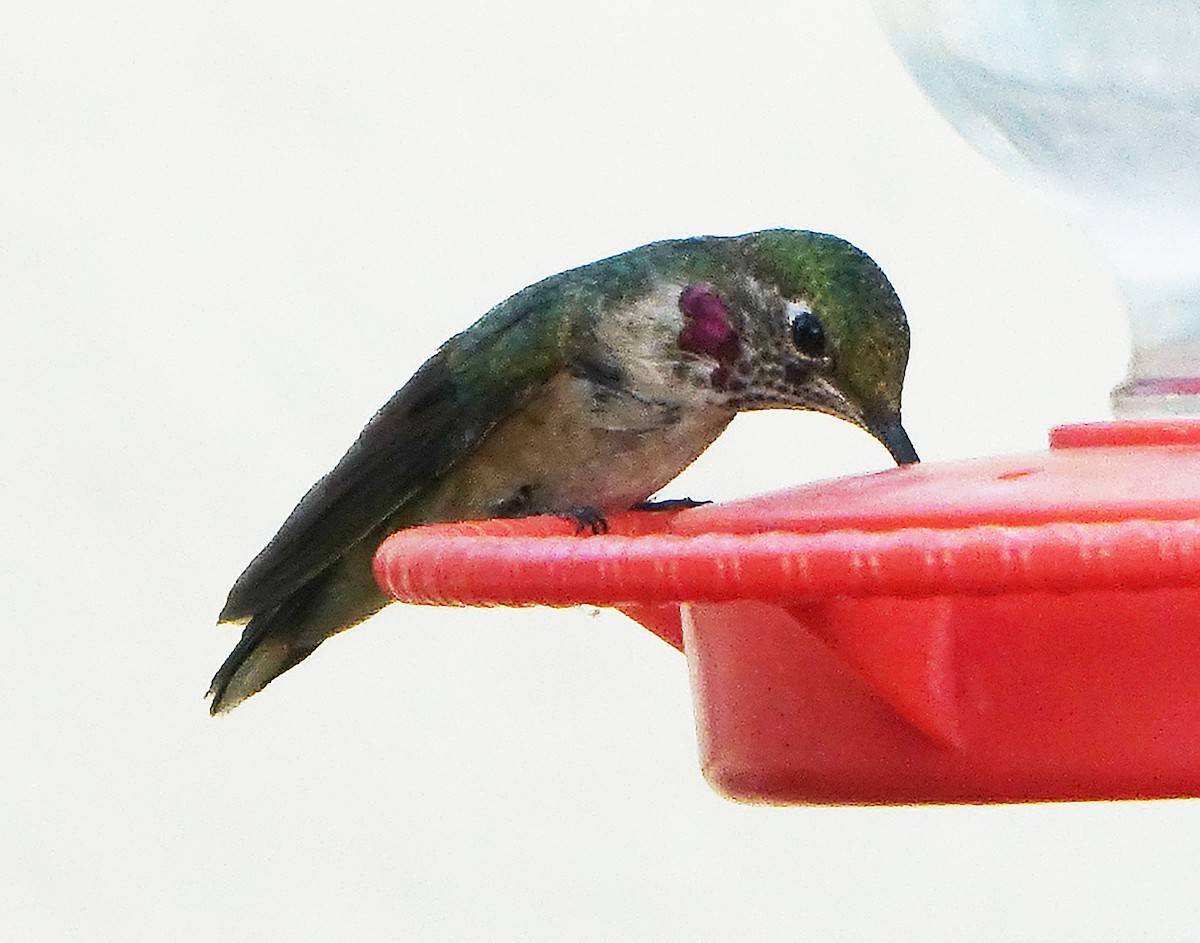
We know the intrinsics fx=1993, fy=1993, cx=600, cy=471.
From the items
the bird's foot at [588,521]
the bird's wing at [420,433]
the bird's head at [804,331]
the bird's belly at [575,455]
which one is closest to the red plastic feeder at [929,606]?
the bird's foot at [588,521]

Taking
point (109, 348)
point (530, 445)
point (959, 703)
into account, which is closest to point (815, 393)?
point (530, 445)

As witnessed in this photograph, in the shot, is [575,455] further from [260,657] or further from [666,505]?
[260,657]

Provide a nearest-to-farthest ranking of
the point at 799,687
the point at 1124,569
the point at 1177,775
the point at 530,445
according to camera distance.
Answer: the point at 1124,569 < the point at 1177,775 < the point at 799,687 < the point at 530,445

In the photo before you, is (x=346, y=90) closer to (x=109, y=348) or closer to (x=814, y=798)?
(x=109, y=348)

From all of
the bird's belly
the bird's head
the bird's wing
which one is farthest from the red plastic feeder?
the bird's belly

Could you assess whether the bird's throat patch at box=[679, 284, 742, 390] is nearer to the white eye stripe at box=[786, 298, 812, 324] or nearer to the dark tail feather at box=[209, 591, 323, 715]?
the white eye stripe at box=[786, 298, 812, 324]

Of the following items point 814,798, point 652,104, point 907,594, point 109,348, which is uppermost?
point 652,104

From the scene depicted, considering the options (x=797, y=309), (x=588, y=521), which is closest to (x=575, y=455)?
(x=797, y=309)
